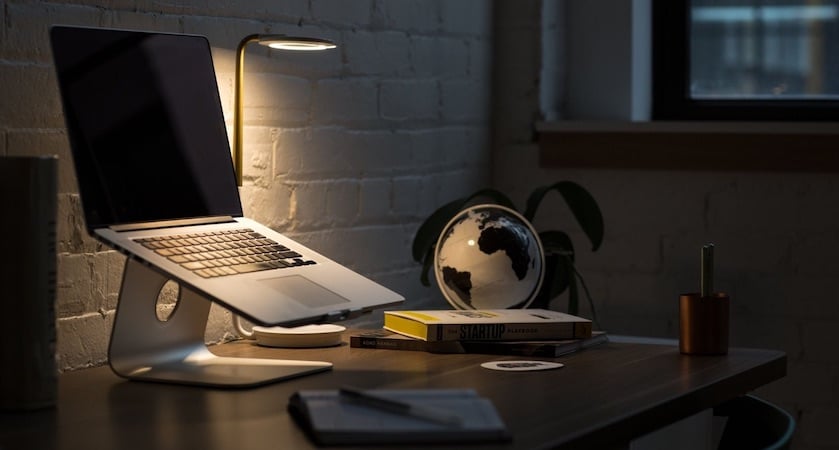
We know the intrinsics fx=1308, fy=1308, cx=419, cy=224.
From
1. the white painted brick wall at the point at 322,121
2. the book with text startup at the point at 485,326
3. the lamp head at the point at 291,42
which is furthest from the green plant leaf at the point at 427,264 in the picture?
the lamp head at the point at 291,42

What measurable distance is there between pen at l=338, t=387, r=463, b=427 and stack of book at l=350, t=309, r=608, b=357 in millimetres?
474

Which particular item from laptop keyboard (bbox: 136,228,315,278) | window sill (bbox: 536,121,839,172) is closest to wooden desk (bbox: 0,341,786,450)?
laptop keyboard (bbox: 136,228,315,278)

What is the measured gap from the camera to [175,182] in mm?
1645

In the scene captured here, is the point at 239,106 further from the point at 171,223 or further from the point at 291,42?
the point at 171,223

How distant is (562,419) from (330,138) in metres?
1.04

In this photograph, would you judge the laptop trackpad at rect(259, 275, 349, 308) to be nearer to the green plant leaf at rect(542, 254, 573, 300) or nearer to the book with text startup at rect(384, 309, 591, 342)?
the book with text startup at rect(384, 309, 591, 342)

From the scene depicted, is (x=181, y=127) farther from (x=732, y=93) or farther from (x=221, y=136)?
(x=732, y=93)

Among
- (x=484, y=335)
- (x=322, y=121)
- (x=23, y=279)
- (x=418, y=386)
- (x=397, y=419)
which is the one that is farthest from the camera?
(x=322, y=121)

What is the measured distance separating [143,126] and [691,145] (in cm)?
140

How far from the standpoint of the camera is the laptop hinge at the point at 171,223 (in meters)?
1.54

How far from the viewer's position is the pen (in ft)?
4.07

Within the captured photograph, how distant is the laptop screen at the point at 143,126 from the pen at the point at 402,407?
404 millimetres

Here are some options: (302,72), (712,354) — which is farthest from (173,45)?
(712,354)

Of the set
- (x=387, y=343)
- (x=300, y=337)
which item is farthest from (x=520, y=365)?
(x=300, y=337)
